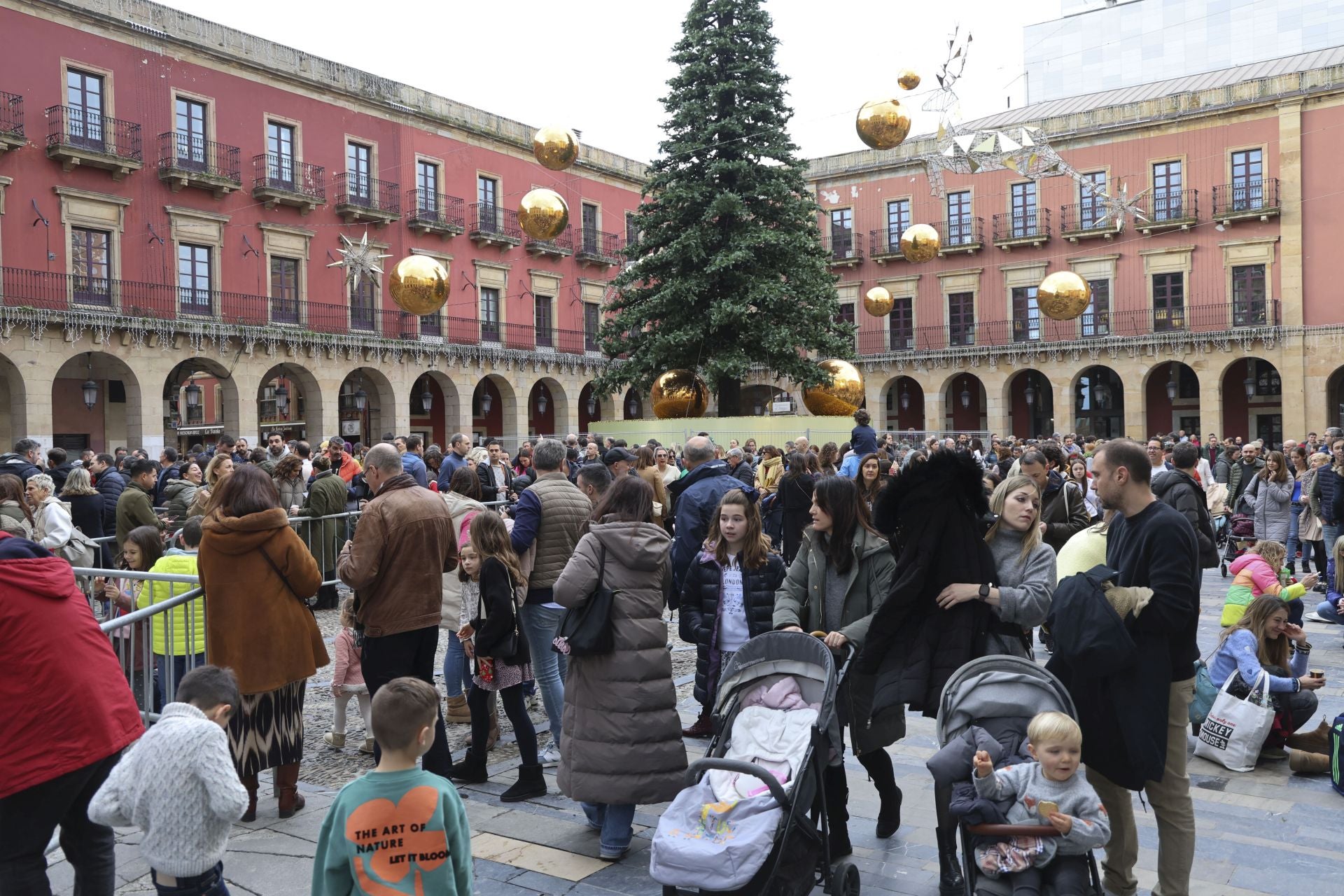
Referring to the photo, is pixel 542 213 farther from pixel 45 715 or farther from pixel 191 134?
pixel 191 134

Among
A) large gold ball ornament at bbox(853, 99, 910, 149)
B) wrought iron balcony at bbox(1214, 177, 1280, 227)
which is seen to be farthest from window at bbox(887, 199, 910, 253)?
large gold ball ornament at bbox(853, 99, 910, 149)

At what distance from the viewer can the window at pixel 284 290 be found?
85.0 ft

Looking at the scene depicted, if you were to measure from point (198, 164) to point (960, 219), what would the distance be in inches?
979

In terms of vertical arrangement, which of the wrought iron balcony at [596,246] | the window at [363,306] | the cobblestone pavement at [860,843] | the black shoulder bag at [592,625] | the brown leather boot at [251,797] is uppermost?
the wrought iron balcony at [596,246]

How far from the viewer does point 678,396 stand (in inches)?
768

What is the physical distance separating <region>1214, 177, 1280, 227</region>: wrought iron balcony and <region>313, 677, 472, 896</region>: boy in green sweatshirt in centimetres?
→ 3384

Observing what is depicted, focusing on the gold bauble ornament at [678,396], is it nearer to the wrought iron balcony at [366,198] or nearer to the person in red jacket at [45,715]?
the wrought iron balcony at [366,198]

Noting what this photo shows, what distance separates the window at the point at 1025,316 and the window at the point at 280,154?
2366cm

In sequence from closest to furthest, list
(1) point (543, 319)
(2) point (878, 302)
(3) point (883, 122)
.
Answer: (3) point (883, 122) < (2) point (878, 302) < (1) point (543, 319)

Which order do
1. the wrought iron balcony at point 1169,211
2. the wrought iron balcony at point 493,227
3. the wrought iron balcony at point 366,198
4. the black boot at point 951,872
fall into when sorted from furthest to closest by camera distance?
1. the wrought iron balcony at point 1169,211
2. the wrought iron balcony at point 493,227
3. the wrought iron balcony at point 366,198
4. the black boot at point 951,872

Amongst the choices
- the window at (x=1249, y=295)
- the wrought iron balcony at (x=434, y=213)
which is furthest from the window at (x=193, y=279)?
the window at (x=1249, y=295)

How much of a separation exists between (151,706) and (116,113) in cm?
2172

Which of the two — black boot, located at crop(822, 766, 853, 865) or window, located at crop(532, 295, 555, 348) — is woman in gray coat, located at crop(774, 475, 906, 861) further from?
window, located at crop(532, 295, 555, 348)

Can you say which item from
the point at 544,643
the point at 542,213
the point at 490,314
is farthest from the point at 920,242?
the point at 544,643
